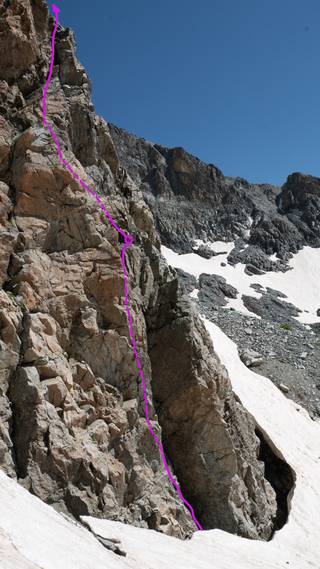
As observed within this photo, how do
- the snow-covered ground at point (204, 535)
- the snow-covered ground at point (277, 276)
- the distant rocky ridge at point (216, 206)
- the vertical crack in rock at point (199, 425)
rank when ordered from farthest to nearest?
the distant rocky ridge at point (216, 206) < the snow-covered ground at point (277, 276) < the vertical crack in rock at point (199, 425) < the snow-covered ground at point (204, 535)

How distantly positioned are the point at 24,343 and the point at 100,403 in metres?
2.82

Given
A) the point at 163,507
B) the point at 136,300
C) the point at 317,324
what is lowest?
the point at 163,507

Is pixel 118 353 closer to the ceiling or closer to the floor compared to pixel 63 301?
closer to the floor

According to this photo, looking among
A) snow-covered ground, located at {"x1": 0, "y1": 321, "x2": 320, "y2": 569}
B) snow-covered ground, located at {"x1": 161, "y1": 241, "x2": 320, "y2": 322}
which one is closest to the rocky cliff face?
snow-covered ground, located at {"x1": 0, "y1": 321, "x2": 320, "y2": 569}

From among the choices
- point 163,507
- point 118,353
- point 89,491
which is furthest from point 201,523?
point 118,353

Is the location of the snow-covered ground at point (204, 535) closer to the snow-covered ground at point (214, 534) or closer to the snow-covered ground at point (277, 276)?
the snow-covered ground at point (214, 534)

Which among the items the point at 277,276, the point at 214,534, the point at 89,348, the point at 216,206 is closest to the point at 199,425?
the point at 214,534

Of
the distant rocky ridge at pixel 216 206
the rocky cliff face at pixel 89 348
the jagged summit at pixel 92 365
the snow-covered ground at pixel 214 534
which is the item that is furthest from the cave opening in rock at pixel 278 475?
Answer: the distant rocky ridge at pixel 216 206

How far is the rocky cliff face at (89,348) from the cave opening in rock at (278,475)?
A: 100 centimetres

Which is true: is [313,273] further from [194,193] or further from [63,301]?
[63,301]

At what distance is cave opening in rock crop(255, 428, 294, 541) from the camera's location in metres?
15.0

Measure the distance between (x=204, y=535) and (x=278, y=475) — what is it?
8182 millimetres

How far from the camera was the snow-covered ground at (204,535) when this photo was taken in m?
4.26

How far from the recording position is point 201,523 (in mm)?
11461
